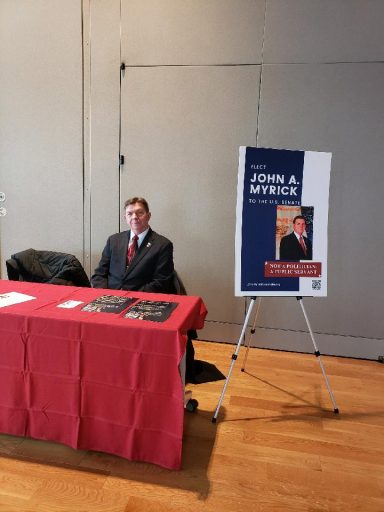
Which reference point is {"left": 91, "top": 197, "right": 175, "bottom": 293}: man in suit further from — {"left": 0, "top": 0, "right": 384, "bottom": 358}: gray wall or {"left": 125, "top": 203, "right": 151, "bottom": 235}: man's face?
{"left": 0, "top": 0, "right": 384, "bottom": 358}: gray wall

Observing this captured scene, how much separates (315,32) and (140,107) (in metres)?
1.62

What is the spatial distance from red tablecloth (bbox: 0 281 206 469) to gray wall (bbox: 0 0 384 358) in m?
1.69

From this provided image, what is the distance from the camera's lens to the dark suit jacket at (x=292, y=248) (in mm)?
2318

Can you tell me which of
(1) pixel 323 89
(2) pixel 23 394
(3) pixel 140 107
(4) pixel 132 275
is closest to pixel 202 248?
(4) pixel 132 275

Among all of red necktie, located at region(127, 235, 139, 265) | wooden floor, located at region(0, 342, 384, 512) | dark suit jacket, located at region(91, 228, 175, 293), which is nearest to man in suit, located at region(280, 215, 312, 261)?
dark suit jacket, located at region(91, 228, 175, 293)

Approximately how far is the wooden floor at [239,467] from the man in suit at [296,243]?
1034 millimetres

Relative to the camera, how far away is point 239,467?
1.86 m

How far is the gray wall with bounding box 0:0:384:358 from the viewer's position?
3.07 meters

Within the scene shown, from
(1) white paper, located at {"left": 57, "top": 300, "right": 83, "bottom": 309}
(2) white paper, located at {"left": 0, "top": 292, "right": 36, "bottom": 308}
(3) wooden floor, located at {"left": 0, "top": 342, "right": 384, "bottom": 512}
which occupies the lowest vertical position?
(3) wooden floor, located at {"left": 0, "top": 342, "right": 384, "bottom": 512}

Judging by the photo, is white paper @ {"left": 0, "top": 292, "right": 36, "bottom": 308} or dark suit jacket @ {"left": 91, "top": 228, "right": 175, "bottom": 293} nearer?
white paper @ {"left": 0, "top": 292, "right": 36, "bottom": 308}

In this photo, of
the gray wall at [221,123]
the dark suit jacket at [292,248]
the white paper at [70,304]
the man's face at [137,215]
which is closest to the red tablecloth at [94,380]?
the white paper at [70,304]

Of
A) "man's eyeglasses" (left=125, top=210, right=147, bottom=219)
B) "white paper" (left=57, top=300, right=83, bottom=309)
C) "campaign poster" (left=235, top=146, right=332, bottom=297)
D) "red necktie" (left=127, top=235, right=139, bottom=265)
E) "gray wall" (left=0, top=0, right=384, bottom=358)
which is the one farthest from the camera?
"gray wall" (left=0, top=0, right=384, bottom=358)

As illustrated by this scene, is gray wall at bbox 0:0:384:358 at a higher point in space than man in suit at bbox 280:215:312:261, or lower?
higher

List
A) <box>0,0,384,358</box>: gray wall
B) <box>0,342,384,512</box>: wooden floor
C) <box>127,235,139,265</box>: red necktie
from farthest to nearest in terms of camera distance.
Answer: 1. <box>0,0,384,358</box>: gray wall
2. <box>127,235,139,265</box>: red necktie
3. <box>0,342,384,512</box>: wooden floor
